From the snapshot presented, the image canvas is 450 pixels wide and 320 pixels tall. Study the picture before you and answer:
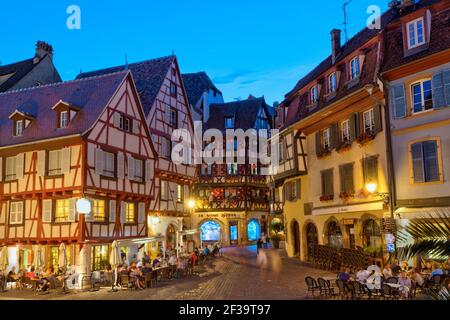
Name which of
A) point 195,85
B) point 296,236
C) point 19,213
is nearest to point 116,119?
point 19,213

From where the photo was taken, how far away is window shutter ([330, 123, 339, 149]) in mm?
23500

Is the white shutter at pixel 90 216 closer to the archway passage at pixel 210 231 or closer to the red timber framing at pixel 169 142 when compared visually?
the red timber framing at pixel 169 142

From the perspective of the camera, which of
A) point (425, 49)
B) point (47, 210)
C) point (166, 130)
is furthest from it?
point (166, 130)

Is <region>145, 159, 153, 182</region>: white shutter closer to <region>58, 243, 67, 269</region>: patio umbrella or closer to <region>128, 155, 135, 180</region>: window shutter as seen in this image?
<region>128, 155, 135, 180</region>: window shutter

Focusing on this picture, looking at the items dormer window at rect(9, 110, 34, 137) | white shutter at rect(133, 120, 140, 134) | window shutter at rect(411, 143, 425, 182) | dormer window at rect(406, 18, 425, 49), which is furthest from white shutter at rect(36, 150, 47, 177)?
dormer window at rect(406, 18, 425, 49)

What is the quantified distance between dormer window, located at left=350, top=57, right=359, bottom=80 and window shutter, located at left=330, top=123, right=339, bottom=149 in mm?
2554

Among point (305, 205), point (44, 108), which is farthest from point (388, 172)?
point (44, 108)

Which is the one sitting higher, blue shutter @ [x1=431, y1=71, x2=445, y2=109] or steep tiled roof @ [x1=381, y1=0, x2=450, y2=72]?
steep tiled roof @ [x1=381, y1=0, x2=450, y2=72]

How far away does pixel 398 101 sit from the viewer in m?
18.9

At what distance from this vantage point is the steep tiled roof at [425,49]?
58.0 feet

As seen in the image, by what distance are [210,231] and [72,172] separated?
26.5 metres

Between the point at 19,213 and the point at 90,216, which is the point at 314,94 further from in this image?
the point at 19,213

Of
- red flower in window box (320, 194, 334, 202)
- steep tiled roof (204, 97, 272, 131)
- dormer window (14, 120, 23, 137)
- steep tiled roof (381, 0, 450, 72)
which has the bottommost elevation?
red flower in window box (320, 194, 334, 202)
